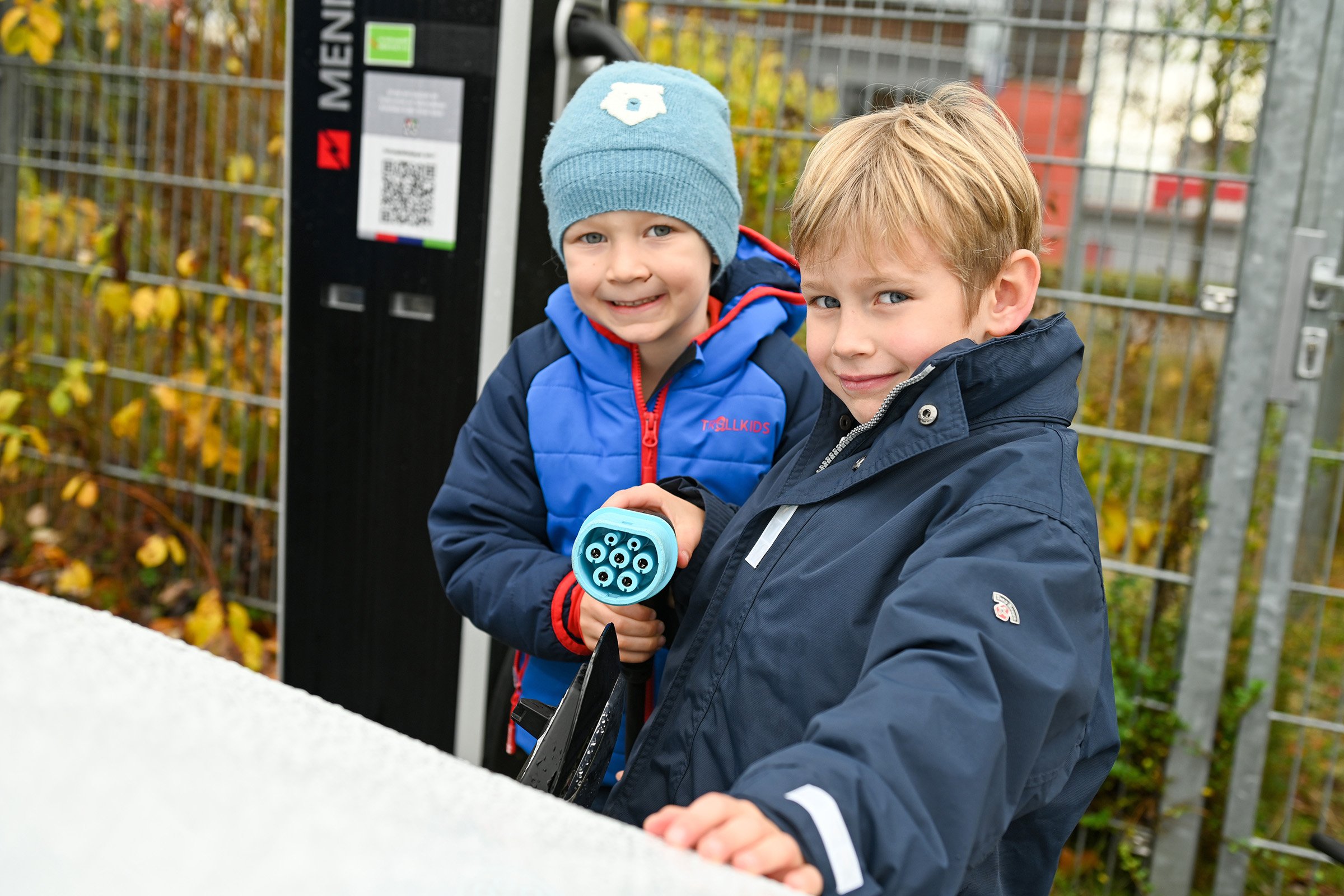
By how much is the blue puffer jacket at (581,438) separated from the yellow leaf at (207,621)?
1.93 metres

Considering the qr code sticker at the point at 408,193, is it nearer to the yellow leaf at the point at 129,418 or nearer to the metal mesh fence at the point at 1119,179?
the metal mesh fence at the point at 1119,179

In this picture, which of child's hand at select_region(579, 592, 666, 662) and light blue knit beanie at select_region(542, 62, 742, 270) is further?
light blue knit beanie at select_region(542, 62, 742, 270)

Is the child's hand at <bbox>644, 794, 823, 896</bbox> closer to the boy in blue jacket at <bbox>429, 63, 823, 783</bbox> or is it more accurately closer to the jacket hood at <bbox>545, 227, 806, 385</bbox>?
the boy in blue jacket at <bbox>429, 63, 823, 783</bbox>

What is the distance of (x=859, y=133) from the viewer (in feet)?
4.04

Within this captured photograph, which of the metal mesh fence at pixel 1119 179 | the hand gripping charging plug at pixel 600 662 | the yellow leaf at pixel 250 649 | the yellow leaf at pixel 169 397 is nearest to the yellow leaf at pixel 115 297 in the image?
the yellow leaf at pixel 169 397

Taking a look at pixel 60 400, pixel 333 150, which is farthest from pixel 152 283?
pixel 333 150

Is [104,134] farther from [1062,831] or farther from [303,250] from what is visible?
[1062,831]

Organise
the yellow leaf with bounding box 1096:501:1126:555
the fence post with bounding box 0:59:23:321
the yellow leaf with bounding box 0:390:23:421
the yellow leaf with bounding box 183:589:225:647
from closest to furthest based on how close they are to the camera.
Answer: the yellow leaf with bounding box 1096:501:1126:555, the yellow leaf with bounding box 183:589:225:647, the yellow leaf with bounding box 0:390:23:421, the fence post with bounding box 0:59:23:321

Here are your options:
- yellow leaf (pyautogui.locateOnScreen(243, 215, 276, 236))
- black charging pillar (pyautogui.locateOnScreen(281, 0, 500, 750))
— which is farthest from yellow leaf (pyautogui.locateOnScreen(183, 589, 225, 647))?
yellow leaf (pyautogui.locateOnScreen(243, 215, 276, 236))

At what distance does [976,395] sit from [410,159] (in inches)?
64.8

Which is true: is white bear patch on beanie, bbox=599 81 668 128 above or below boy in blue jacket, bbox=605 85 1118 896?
above

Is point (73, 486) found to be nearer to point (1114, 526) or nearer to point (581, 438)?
point (581, 438)

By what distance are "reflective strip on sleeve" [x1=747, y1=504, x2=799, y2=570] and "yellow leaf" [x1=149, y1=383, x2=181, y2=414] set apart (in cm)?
275

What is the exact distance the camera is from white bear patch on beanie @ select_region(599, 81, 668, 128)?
5.26 feet
